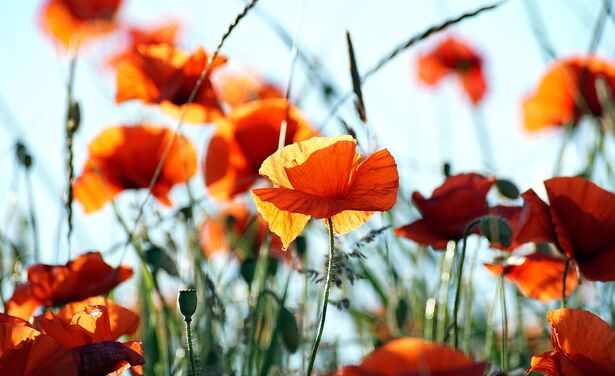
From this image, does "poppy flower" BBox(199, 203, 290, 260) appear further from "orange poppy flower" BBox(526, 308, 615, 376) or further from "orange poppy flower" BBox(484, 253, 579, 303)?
"orange poppy flower" BBox(526, 308, 615, 376)

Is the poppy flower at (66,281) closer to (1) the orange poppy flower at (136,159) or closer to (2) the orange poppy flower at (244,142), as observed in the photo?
(1) the orange poppy flower at (136,159)

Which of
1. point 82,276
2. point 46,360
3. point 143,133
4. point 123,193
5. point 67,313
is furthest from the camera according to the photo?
point 123,193

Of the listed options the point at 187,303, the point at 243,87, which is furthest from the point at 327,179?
the point at 243,87

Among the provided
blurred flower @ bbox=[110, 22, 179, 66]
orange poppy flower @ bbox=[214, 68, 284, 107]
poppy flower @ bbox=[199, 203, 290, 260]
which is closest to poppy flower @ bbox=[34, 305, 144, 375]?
poppy flower @ bbox=[199, 203, 290, 260]

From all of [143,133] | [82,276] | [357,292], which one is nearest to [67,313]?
[82,276]

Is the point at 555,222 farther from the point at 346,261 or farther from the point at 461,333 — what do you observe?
the point at 461,333
